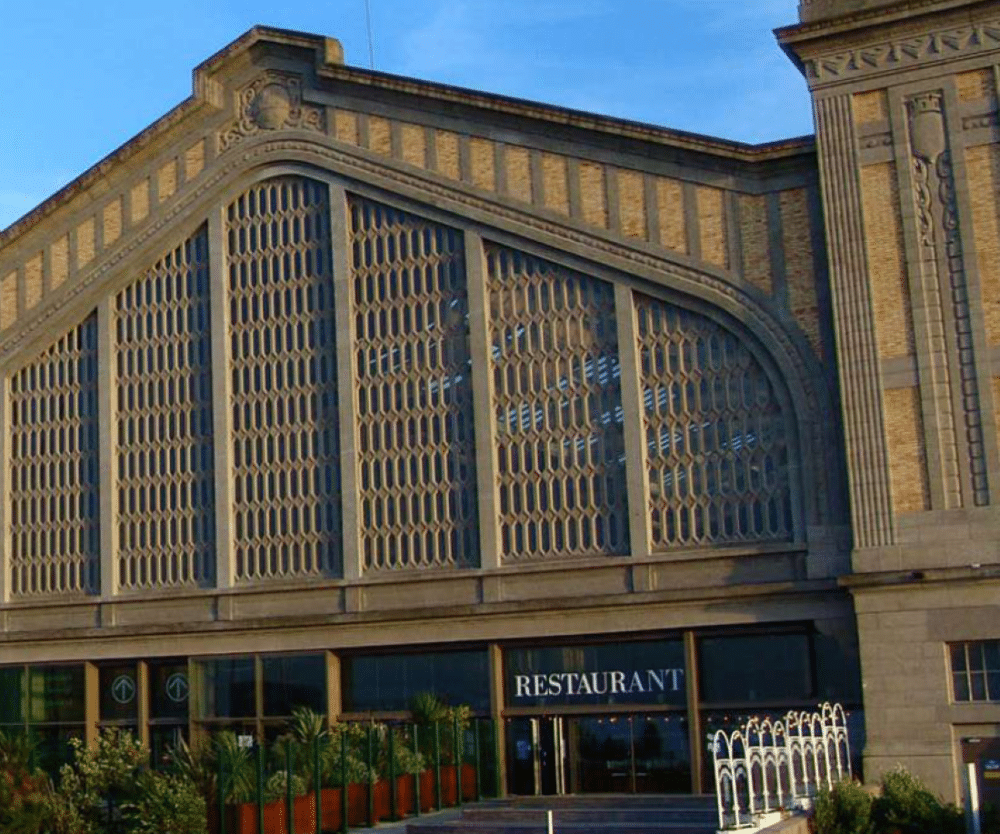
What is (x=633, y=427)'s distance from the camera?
3453cm

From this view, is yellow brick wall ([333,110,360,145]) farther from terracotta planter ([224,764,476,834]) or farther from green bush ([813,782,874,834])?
green bush ([813,782,874,834])

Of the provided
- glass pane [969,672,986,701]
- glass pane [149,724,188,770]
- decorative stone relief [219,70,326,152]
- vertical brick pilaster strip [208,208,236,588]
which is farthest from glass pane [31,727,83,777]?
glass pane [969,672,986,701]

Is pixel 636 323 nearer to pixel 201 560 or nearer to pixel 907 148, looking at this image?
pixel 907 148

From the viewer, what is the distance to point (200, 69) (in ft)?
132

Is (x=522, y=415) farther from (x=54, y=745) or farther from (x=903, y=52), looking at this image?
(x=54, y=745)

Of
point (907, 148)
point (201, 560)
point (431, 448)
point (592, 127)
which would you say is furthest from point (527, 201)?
point (201, 560)

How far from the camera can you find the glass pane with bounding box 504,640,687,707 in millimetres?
34312

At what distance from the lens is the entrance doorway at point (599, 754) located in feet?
112

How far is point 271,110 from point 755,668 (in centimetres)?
1750

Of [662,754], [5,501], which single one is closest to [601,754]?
[662,754]

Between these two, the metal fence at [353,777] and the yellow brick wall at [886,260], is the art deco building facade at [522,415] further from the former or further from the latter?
the metal fence at [353,777]

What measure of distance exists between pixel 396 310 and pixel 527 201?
3990mm

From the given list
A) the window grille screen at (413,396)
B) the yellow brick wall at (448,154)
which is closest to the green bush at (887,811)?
the window grille screen at (413,396)

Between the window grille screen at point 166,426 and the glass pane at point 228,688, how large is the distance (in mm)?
2005
